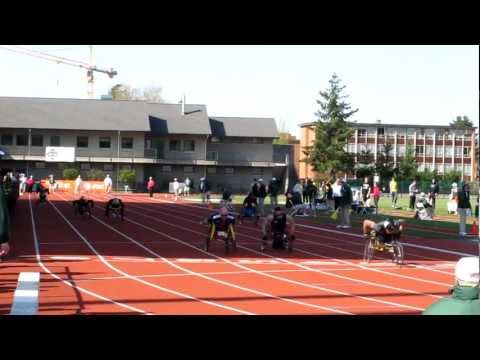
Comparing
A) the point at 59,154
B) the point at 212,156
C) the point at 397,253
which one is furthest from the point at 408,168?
the point at 397,253

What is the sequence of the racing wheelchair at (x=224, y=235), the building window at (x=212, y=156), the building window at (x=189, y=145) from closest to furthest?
1. the racing wheelchair at (x=224, y=235)
2. the building window at (x=189, y=145)
3. the building window at (x=212, y=156)

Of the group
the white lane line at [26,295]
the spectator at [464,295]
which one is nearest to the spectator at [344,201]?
the white lane line at [26,295]

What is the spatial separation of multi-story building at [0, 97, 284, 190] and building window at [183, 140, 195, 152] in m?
0.08

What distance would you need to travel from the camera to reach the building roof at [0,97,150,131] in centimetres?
5597

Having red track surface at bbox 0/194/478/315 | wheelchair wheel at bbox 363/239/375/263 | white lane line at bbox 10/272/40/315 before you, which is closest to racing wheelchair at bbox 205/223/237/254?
red track surface at bbox 0/194/478/315

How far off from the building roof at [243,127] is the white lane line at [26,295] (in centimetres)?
5237

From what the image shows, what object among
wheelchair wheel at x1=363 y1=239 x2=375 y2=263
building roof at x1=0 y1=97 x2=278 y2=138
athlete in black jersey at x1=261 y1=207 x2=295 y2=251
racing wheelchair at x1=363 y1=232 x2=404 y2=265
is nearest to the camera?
racing wheelchair at x1=363 y1=232 x2=404 y2=265

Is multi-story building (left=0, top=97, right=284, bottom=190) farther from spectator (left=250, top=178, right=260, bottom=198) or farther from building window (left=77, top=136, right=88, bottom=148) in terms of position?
spectator (left=250, top=178, right=260, bottom=198)

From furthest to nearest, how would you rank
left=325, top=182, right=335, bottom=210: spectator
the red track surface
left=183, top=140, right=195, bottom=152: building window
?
left=183, top=140, right=195, bottom=152: building window
left=325, top=182, right=335, bottom=210: spectator
the red track surface

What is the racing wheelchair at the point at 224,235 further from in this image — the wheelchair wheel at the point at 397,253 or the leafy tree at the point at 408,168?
the leafy tree at the point at 408,168

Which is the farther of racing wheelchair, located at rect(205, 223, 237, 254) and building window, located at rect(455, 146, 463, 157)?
building window, located at rect(455, 146, 463, 157)

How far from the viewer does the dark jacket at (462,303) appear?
3.98 meters
